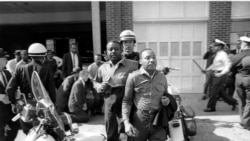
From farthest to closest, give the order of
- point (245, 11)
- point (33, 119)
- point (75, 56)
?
point (245, 11) < point (75, 56) < point (33, 119)

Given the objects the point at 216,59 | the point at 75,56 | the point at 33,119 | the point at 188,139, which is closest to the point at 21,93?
the point at 33,119

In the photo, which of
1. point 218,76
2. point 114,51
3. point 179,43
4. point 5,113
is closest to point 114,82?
point 114,51

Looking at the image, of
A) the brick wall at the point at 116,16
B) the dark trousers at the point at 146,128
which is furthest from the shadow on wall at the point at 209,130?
the brick wall at the point at 116,16

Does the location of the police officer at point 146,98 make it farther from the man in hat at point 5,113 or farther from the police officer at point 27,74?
the man in hat at point 5,113

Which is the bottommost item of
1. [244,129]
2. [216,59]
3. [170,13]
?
[244,129]

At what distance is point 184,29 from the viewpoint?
8008 millimetres

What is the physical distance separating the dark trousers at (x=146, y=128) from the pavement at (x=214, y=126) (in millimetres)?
1281

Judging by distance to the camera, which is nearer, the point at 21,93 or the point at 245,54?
the point at 21,93

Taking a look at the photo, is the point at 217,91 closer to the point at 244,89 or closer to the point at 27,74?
the point at 244,89

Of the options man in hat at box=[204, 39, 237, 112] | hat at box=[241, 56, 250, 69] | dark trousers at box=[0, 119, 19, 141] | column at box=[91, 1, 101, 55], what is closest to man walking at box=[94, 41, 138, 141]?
dark trousers at box=[0, 119, 19, 141]

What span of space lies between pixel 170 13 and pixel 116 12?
5.86 feet

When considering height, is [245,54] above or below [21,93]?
above

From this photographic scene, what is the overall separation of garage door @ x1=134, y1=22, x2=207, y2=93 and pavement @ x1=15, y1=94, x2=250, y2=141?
164cm

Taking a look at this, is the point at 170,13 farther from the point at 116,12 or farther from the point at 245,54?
the point at 245,54
